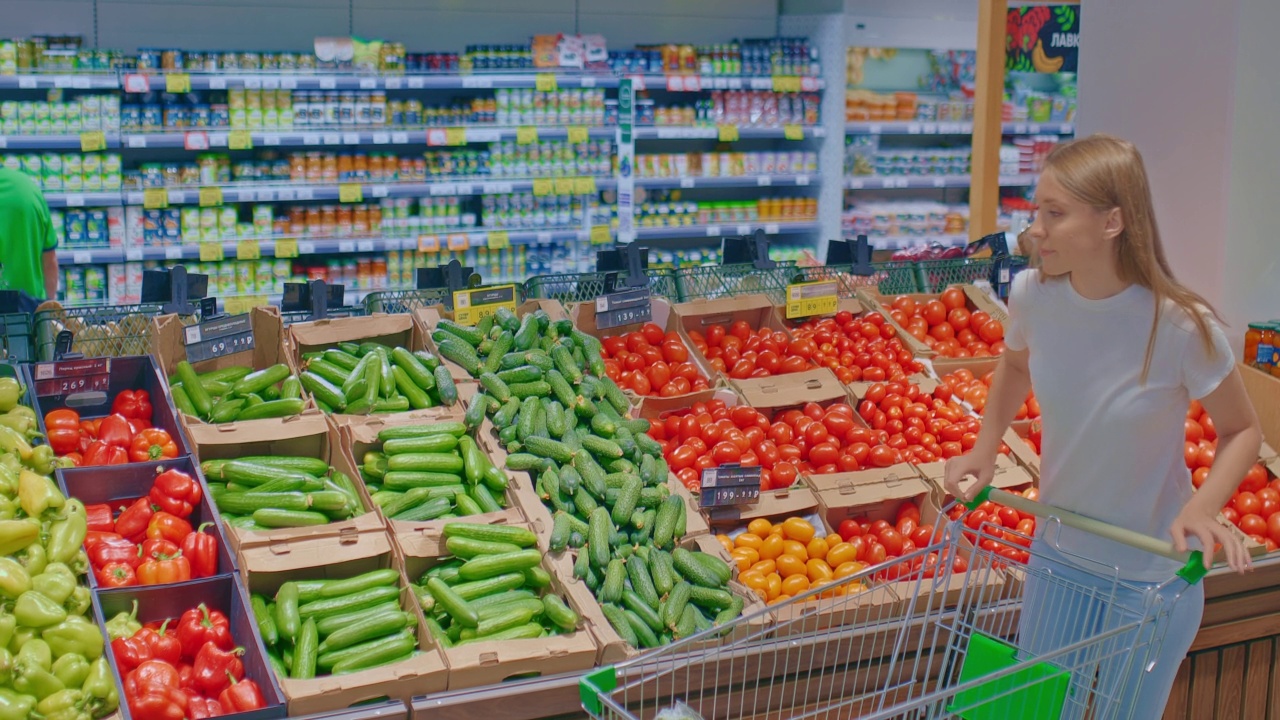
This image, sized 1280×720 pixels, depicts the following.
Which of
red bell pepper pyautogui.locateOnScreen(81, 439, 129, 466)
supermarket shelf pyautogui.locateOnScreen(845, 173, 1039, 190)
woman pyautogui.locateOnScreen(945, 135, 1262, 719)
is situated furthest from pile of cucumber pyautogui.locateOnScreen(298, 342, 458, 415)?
supermarket shelf pyautogui.locateOnScreen(845, 173, 1039, 190)

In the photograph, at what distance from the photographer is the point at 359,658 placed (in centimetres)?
235

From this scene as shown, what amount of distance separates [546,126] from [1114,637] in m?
5.27

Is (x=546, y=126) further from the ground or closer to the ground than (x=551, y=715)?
further from the ground

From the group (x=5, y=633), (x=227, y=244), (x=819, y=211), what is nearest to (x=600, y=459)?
(x=5, y=633)

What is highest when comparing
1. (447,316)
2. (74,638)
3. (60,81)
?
(60,81)

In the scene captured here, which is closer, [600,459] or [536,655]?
[536,655]

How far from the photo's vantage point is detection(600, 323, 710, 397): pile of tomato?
354 cm

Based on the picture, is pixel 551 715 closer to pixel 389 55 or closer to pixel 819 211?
pixel 389 55

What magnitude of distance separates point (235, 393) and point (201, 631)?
0.90 m

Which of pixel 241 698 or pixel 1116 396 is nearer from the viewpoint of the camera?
pixel 1116 396

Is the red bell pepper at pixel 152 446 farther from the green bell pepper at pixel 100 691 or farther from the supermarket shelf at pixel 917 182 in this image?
the supermarket shelf at pixel 917 182

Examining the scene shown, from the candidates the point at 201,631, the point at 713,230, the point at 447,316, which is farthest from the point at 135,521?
the point at 713,230

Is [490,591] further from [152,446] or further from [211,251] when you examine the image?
[211,251]

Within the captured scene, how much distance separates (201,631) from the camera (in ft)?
7.71
